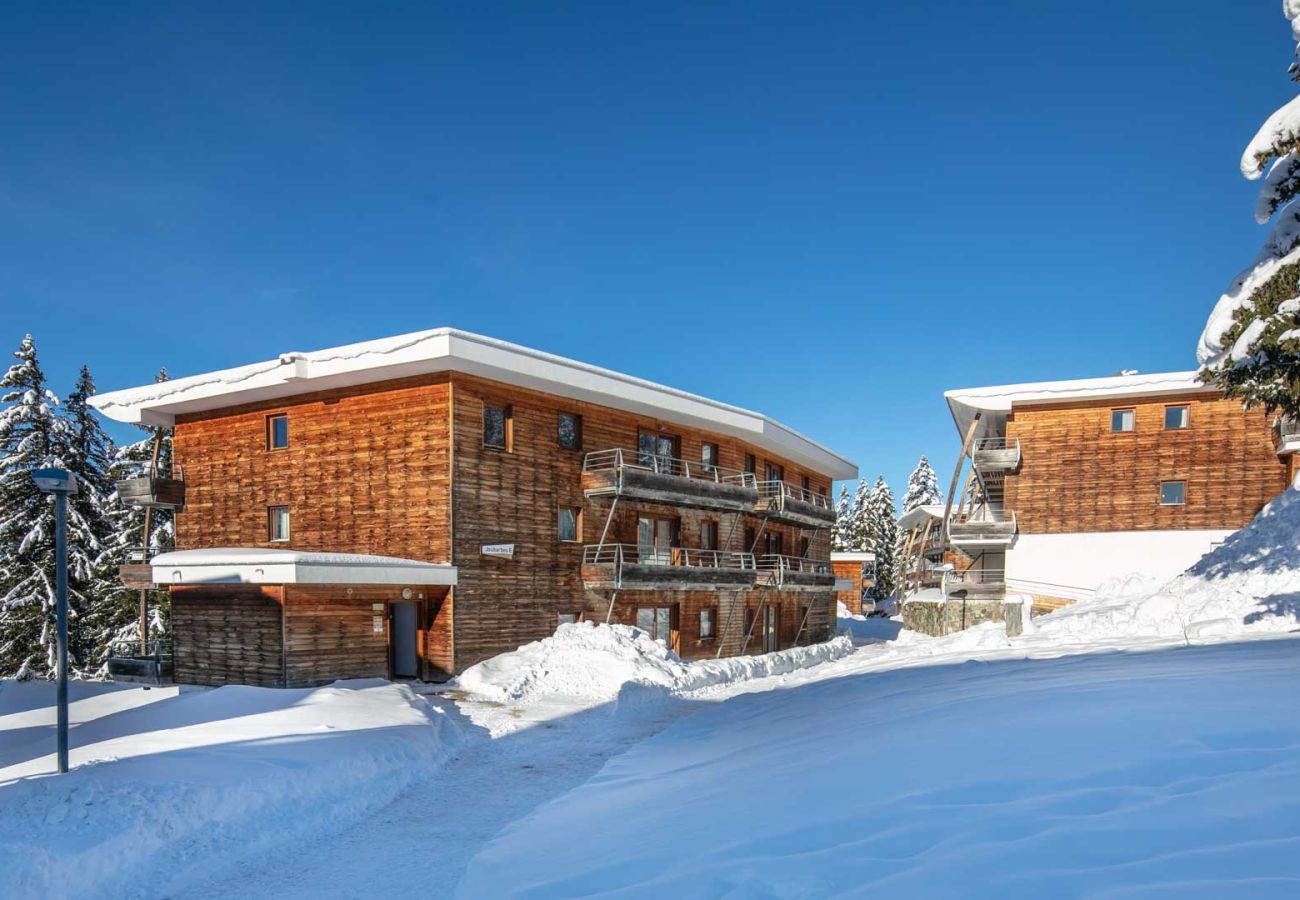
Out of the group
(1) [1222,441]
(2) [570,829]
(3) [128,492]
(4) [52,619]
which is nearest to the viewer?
(2) [570,829]

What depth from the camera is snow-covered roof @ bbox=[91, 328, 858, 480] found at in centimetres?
2031

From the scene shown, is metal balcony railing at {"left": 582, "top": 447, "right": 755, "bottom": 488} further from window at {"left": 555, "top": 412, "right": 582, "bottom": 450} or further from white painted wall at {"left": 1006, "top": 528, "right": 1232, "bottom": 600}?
white painted wall at {"left": 1006, "top": 528, "right": 1232, "bottom": 600}

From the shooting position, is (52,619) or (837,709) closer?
(837,709)

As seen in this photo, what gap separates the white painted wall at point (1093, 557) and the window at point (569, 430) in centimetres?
1836

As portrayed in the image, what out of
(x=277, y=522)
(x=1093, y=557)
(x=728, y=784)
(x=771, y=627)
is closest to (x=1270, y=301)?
(x=728, y=784)

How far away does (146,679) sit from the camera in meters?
21.0

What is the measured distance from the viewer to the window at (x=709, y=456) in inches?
1158

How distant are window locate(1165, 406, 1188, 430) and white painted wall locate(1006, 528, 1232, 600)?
3903 mm

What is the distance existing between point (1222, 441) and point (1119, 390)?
3918 millimetres

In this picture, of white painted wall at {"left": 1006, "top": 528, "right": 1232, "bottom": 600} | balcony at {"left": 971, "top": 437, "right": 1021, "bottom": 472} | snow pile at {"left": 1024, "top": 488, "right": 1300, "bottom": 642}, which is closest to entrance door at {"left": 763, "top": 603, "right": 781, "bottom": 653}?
white painted wall at {"left": 1006, "top": 528, "right": 1232, "bottom": 600}

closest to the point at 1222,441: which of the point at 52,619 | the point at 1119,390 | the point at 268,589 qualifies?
the point at 1119,390

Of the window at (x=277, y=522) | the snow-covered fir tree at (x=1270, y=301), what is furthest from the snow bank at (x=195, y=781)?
the snow-covered fir tree at (x=1270, y=301)

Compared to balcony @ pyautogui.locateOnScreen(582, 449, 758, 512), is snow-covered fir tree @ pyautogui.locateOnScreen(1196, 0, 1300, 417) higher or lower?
higher

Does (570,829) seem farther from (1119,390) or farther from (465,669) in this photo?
(1119,390)
